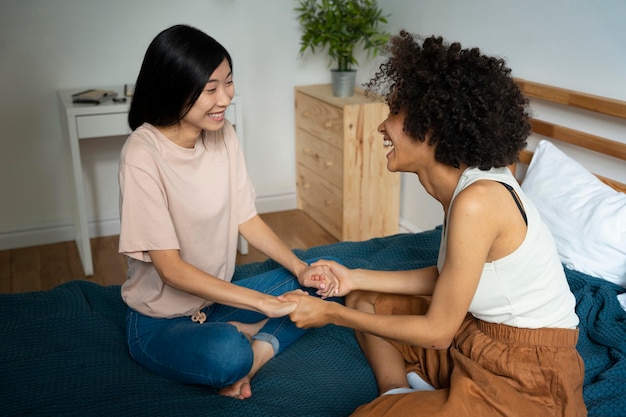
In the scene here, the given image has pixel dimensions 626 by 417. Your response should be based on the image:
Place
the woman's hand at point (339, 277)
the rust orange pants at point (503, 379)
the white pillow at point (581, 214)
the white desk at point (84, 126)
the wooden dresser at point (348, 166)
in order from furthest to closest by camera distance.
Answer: the wooden dresser at point (348, 166) < the white desk at point (84, 126) < the white pillow at point (581, 214) < the woman's hand at point (339, 277) < the rust orange pants at point (503, 379)

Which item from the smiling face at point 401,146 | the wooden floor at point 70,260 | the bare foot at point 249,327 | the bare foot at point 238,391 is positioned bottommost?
the wooden floor at point 70,260

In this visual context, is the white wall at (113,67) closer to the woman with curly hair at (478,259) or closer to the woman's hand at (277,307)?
the woman with curly hair at (478,259)

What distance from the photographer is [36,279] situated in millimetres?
2838

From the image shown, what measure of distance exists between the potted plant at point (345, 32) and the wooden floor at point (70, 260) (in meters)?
0.71

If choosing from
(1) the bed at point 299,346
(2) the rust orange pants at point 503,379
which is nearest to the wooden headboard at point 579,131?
(1) the bed at point 299,346

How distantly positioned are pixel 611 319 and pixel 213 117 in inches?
44.4

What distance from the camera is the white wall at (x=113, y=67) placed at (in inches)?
113

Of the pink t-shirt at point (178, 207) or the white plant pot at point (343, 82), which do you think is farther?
the white plant pot at point (343, 82)

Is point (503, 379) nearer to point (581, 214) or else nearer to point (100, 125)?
point (581, 214)

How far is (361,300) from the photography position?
1.70m

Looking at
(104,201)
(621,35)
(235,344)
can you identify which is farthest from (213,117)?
(104,201)

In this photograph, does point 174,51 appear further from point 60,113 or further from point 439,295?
point 60,113

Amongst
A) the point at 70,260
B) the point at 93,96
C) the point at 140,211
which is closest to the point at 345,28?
the point at 93,96

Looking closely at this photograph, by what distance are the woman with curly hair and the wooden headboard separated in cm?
78
